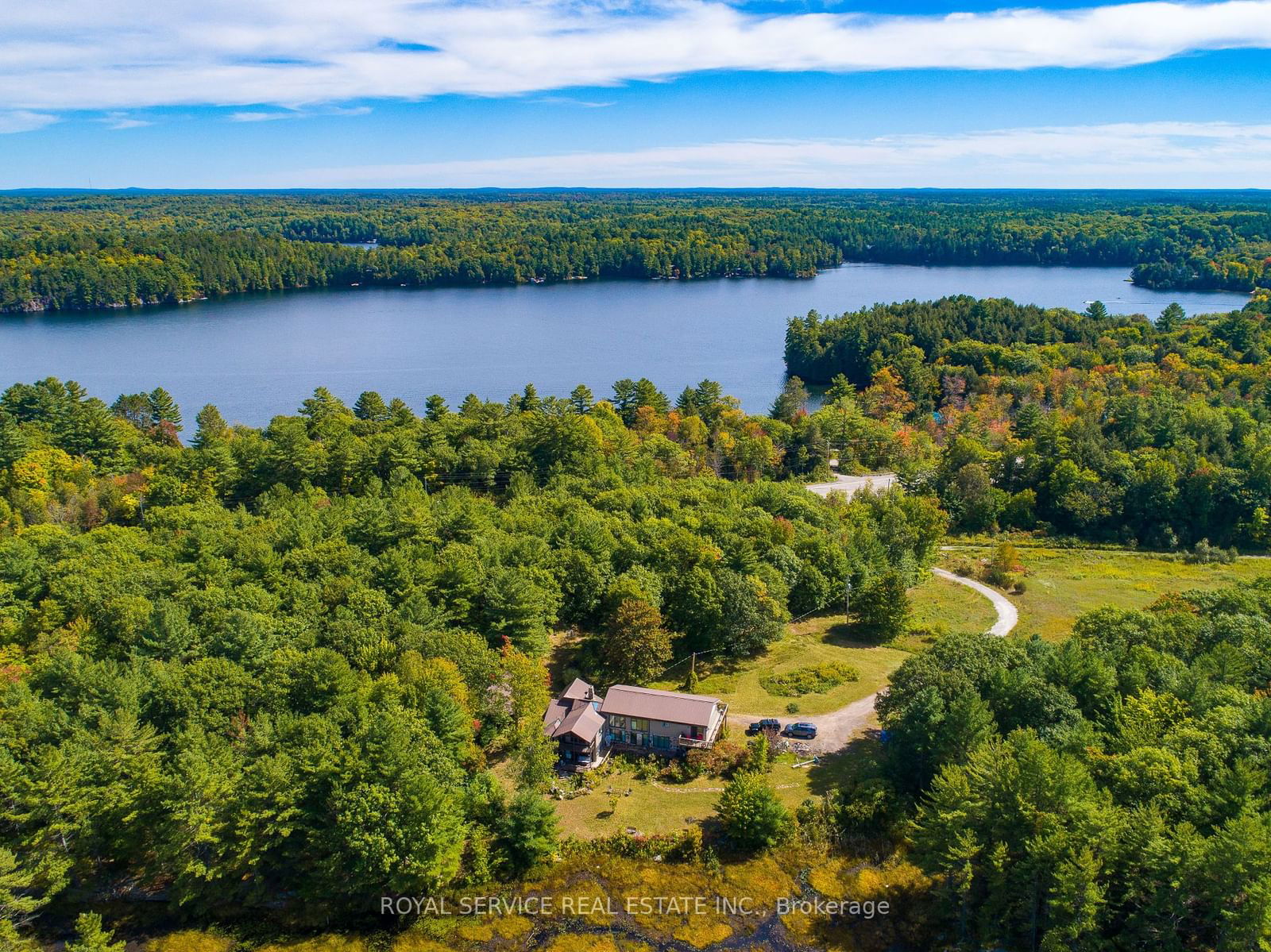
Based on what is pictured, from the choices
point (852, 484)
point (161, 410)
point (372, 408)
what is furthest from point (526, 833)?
point (161, 410)

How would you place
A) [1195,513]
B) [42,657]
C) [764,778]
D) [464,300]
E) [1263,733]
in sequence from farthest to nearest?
[464,300] → [1195,513] → [42,657] → [764,778] → [1263,733]

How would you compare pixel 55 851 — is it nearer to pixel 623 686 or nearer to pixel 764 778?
pixel 623 686

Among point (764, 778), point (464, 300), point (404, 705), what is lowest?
point (764, 778)

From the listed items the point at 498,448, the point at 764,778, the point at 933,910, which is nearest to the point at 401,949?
the point at 764,778

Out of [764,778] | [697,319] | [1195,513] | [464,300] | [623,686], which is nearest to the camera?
[764,778]

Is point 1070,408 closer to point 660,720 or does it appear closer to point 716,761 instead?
point 716,761

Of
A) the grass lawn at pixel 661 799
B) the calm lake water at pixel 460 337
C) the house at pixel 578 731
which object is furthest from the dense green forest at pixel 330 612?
the calm lake water at pixel 460 337

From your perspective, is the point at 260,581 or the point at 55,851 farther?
the point at 260,581
